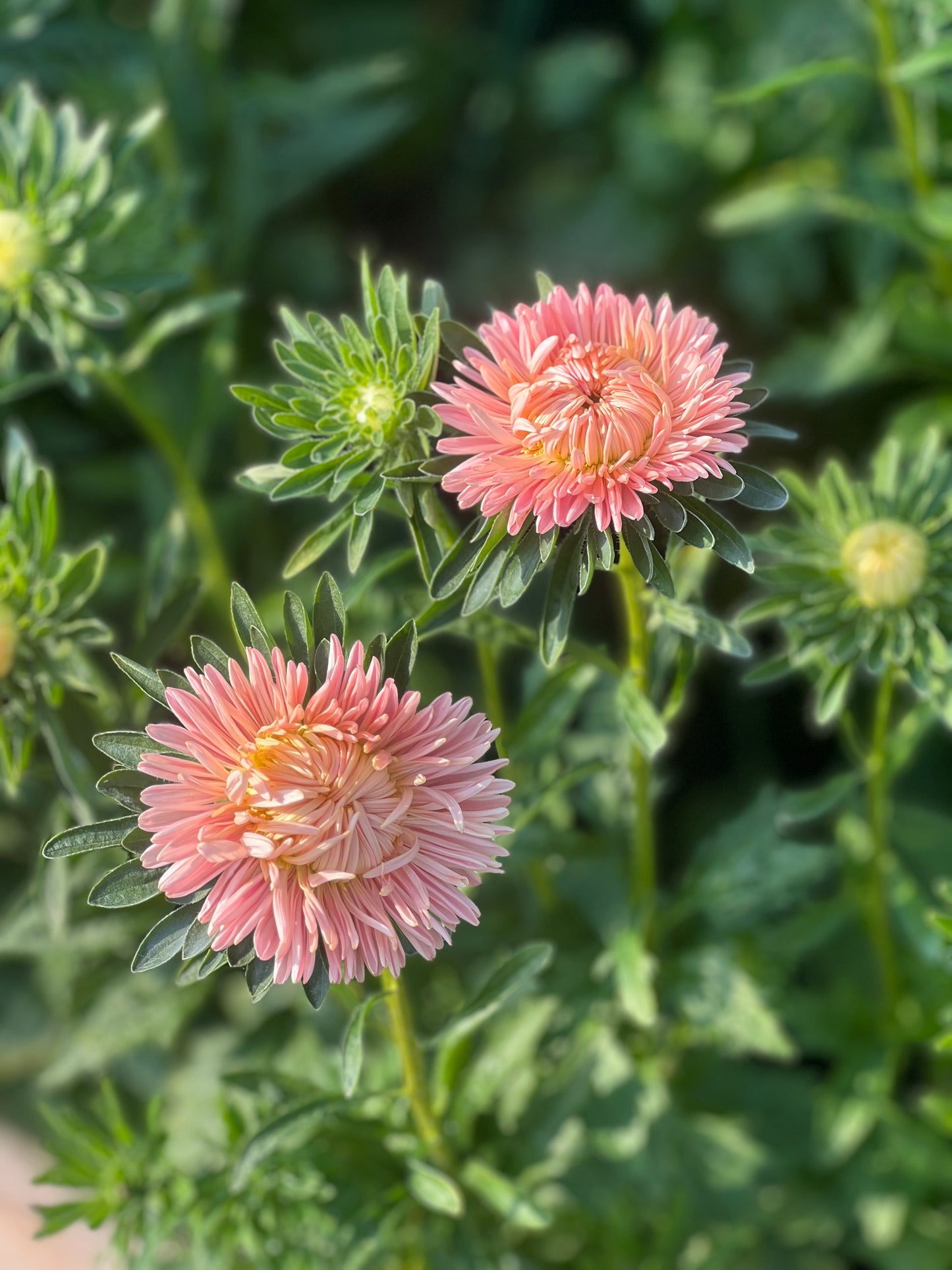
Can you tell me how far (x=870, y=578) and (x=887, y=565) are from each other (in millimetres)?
14

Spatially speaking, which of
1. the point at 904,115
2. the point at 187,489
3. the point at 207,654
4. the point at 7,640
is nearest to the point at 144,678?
the point at 207,654

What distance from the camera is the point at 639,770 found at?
3.15 feet

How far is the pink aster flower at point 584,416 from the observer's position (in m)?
0.64

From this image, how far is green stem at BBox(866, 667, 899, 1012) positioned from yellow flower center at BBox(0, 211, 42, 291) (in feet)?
2.32

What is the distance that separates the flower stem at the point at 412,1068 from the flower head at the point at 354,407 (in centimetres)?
26

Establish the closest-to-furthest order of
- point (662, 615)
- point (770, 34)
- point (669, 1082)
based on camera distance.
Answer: point (662, 615)
point (669, 1082)
point (770, 34)

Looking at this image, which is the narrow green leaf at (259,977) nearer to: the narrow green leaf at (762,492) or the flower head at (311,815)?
the flower head at (311,815)

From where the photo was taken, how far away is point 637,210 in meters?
1.79

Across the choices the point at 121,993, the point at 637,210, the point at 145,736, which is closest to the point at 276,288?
the point at 637,210

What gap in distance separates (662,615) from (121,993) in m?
0.78

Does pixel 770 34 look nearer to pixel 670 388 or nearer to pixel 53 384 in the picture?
pixel 53 384

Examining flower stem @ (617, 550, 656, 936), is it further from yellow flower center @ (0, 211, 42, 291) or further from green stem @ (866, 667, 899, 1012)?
yellow flower center @ (0, 211, 42, 291)

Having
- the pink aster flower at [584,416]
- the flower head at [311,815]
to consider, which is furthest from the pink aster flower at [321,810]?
the pink aster flower at [584,416]

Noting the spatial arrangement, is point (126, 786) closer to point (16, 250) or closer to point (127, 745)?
point (127, 745)
